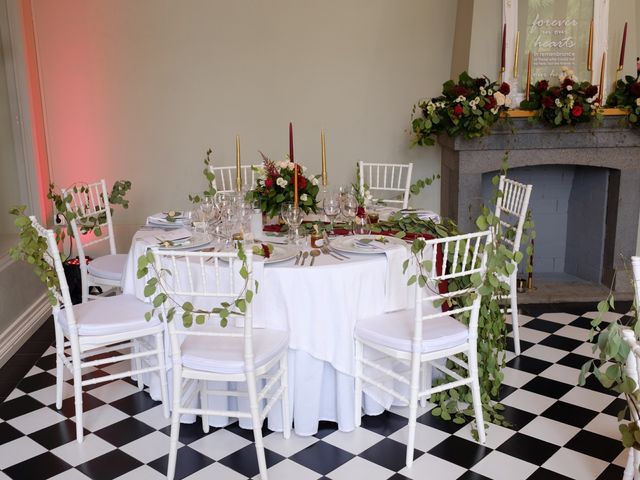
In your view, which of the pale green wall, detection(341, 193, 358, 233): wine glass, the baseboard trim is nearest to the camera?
detection(341, 193, 358, 233): wine glass

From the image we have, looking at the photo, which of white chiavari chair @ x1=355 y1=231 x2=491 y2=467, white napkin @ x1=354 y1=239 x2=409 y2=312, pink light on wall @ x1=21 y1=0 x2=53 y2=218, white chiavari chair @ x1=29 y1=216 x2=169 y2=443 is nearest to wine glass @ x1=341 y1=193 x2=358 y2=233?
white napkin @ x1=354 y1=239 x2=409 y2=312

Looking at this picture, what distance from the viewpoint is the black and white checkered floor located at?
2.96 metres

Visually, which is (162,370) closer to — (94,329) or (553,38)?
(94,329)

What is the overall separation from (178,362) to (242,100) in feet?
10.2

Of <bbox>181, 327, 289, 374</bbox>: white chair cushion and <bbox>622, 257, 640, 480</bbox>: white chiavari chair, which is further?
<bbox>181, 327, 289, 374</bbox>: white chair cushion

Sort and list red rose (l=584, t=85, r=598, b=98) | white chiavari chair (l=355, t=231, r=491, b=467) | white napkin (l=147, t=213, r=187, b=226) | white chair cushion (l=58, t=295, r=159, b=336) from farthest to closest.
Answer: red rose (l=584, t=85, r=598, b=98) < white napkin (l=147, t=213, r=187, b=226) < white chair cushion (l=58, t=295, r=159, b=336) < white chiavari chair (l=355, t=231, r=491, b=467)

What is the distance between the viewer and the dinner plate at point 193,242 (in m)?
3.35

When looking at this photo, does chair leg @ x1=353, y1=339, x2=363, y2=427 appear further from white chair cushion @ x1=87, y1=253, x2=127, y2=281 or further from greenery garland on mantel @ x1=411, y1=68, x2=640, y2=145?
greenery garland on mantel @ x1=411, y1=68, x2=640, y2=145

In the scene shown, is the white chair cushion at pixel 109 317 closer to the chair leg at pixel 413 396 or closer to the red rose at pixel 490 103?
the chair leg at pixel 413 396

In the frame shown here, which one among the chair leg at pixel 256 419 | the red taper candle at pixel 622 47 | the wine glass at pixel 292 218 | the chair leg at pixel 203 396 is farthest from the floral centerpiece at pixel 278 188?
the red taper candle at pixel 622 47

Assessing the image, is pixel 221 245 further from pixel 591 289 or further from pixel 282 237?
pixel 591 289

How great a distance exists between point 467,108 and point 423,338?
2.18 metres

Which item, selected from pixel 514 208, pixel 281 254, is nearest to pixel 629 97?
pixel 514 208

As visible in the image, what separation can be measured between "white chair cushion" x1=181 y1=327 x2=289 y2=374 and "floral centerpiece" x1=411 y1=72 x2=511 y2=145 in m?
2.31
